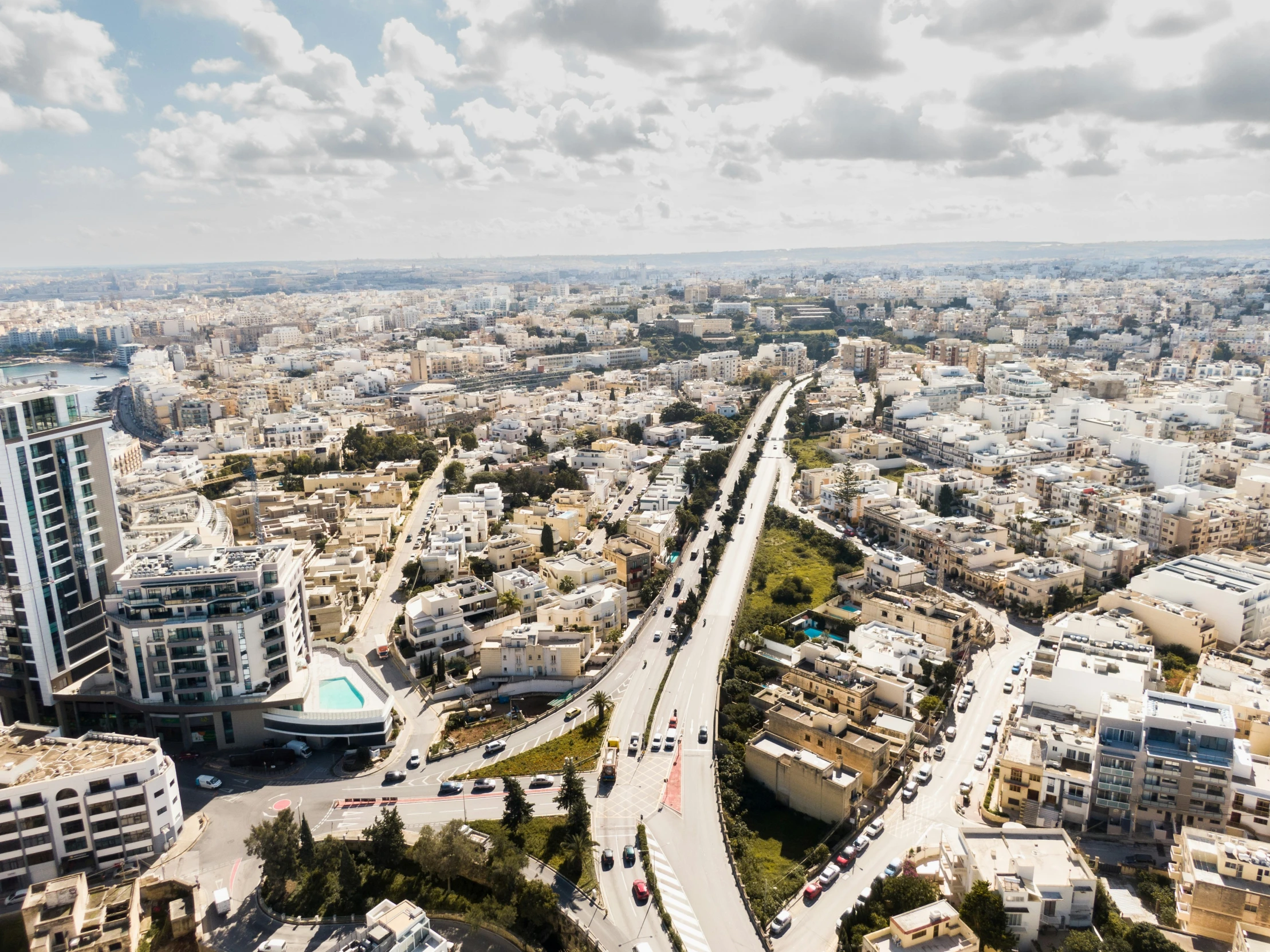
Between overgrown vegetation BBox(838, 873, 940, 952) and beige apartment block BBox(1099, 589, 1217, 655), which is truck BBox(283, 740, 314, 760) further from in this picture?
beige apartment block BBox(1099, 589, 1217, 655)

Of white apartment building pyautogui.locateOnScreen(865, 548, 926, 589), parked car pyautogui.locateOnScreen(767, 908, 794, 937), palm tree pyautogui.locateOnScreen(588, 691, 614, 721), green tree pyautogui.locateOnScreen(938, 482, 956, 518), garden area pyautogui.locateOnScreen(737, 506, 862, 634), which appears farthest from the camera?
green tree pyautogui.locateOnScreen(938, 482, 956, 518)

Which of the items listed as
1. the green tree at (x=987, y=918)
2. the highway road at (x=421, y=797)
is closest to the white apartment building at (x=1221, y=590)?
the highway road at (x=421, y=797)

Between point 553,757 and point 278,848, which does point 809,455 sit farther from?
point 278,848

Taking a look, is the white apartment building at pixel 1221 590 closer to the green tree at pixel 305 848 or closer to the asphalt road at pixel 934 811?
the asphalt road at pixel 934 811

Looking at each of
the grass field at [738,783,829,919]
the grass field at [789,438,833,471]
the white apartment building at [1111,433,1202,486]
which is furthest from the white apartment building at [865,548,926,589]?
the white apartment building at [1111,433,1202,486]

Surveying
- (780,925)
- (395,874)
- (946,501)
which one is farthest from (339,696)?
(946,501)

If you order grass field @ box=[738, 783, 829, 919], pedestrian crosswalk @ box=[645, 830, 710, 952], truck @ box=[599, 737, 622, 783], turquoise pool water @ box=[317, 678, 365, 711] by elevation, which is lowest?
grass field @ box=[738, 783, 829, 919]
